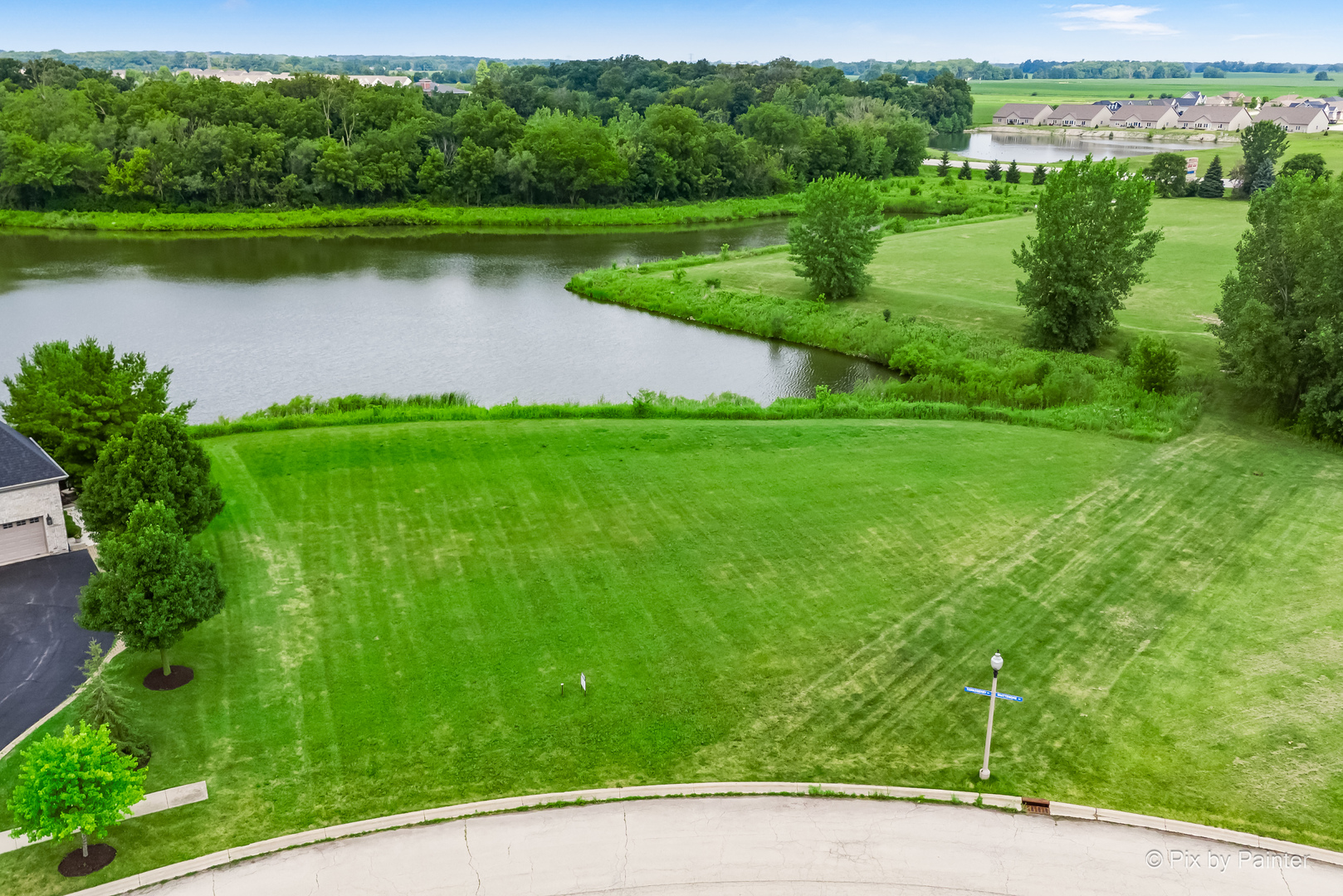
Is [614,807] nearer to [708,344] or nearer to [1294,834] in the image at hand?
[1294,834]

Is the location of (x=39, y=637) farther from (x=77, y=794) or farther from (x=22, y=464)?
(x=77, y=794)

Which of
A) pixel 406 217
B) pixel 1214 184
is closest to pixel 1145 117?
pixel 1214 184

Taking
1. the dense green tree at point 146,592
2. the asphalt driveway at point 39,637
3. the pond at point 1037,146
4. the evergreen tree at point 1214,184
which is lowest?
the asphalt driveway at point 39,637

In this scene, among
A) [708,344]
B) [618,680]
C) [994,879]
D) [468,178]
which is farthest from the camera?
[468,178]

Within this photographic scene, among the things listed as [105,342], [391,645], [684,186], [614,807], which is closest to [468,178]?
[684,186]

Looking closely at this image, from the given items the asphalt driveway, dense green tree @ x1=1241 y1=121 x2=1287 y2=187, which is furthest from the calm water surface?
dense green tree @ x1=1241 y1=121 x2=1287 y2=187

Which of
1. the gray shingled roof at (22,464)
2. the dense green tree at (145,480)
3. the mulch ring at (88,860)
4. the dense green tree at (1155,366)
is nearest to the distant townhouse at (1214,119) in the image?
the dense green tree at (1155,366)

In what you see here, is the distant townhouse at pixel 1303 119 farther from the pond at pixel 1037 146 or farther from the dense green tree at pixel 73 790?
the dense green tree at pixel 73 790
